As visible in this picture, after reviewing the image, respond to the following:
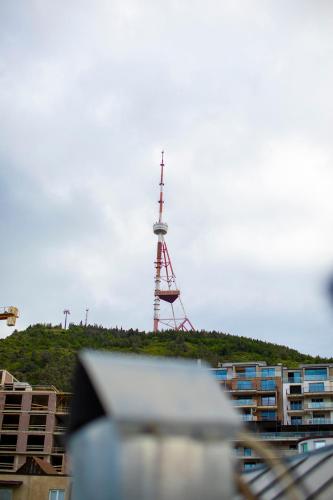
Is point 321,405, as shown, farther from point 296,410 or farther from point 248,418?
point 248,418

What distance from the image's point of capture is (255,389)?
82.2 meters

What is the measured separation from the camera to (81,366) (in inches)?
171

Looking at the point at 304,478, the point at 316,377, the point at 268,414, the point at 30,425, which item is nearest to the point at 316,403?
the point at 316,377

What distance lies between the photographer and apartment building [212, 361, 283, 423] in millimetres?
81062

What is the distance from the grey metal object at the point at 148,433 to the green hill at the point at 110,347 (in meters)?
102

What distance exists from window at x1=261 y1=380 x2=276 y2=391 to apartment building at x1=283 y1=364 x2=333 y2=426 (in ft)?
4.76

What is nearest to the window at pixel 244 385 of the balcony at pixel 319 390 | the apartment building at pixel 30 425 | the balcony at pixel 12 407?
the balcony at pixel 319 390

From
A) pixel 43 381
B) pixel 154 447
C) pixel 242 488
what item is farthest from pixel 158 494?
pixel 43 381

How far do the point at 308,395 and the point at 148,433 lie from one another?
259 feet

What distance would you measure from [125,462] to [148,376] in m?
0.61

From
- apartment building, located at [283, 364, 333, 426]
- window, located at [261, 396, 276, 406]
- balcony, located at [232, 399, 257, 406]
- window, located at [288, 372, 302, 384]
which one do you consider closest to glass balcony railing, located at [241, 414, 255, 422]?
balcony, located at [232, 399, 257, 406]

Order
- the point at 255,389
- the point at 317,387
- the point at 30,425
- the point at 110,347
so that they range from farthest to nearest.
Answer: the point at 110,347 → the point at 255,389 → the point at 317,387 → the point at 30,425

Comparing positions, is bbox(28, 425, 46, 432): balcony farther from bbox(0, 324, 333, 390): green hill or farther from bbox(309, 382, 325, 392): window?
bbox(309, 382, 325, 392): window

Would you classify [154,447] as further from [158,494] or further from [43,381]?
[43,381]
